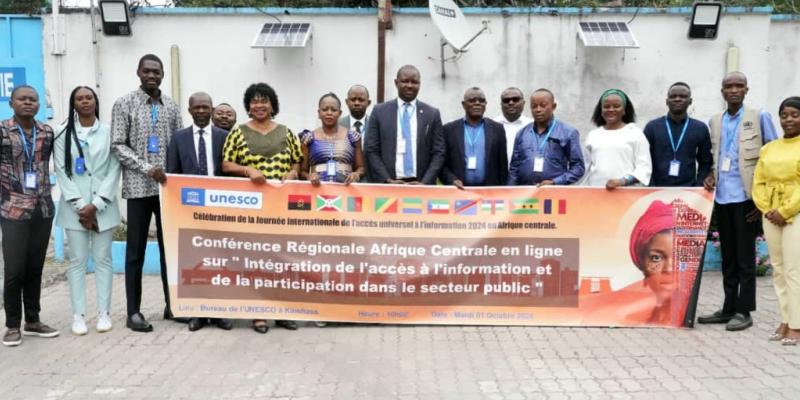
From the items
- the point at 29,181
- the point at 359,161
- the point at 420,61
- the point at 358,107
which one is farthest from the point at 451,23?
the point at 29,181

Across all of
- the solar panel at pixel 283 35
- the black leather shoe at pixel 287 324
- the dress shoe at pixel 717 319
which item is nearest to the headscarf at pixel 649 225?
the dress shoe at pixel 717 319

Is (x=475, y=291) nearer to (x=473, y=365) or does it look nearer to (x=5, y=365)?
(x=473, y=365)

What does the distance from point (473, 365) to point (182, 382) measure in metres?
1.81

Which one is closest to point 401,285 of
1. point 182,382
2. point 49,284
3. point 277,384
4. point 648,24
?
point 277,384

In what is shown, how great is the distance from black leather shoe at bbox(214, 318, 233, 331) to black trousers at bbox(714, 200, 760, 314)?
12.8ft

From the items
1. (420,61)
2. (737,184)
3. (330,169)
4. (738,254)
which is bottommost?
(738,254)

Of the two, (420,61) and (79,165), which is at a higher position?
(420,61)

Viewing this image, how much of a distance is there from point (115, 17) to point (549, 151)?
20.1ft

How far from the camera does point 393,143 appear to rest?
212 inches

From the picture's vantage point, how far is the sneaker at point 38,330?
507 cm

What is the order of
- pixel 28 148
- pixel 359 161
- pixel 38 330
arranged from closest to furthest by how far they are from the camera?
pixel 28 148 → pixel 38 330 → pixel 359 161

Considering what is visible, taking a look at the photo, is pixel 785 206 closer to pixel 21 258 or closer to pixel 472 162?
pixel 472 162

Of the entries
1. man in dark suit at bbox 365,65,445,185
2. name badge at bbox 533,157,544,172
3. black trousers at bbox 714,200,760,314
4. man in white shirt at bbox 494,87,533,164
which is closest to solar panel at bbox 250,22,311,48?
man in white shirt at bbox 494,87,533,164

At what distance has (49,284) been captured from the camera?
23.5 feet
